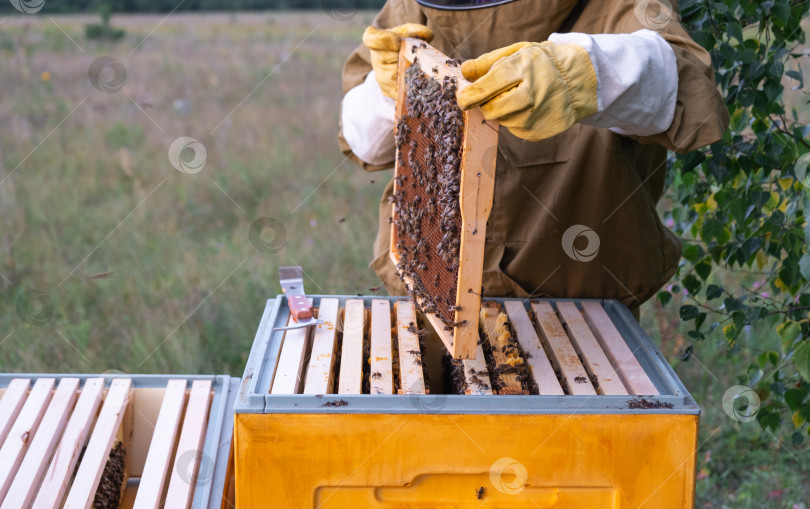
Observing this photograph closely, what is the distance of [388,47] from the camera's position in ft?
7.64

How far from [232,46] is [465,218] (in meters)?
8.63

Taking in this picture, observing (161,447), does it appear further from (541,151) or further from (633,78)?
(633,78)

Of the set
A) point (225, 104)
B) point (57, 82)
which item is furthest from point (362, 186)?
point (57, 82)

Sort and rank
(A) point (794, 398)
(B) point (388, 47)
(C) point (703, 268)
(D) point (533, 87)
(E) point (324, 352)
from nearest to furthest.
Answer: (D) point (533, 87)
(E) point (324, 352)
(B) point (388, 47)
(A) point (794, 398)
(C) point (703, 268)

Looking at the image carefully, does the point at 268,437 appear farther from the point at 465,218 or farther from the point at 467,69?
the point at 467,69

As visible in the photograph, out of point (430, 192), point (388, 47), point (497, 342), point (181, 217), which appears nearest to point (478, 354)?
point (497, 342)

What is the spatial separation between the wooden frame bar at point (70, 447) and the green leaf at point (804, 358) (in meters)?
2.14

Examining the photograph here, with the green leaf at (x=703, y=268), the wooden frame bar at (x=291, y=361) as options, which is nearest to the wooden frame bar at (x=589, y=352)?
the wooden frame bar at (x=291, y=361)

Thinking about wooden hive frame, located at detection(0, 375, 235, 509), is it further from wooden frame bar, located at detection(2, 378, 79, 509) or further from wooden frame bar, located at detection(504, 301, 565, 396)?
wooden frame bar, located at detection(504, 301, 565, 396)

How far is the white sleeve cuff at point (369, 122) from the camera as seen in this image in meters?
2.61

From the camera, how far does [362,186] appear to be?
6.61 m

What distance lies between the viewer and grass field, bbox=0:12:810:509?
14.1 feet

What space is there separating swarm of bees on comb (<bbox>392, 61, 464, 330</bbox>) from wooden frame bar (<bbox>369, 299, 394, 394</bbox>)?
12 centimetres

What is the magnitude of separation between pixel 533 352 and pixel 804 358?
0.92 m
